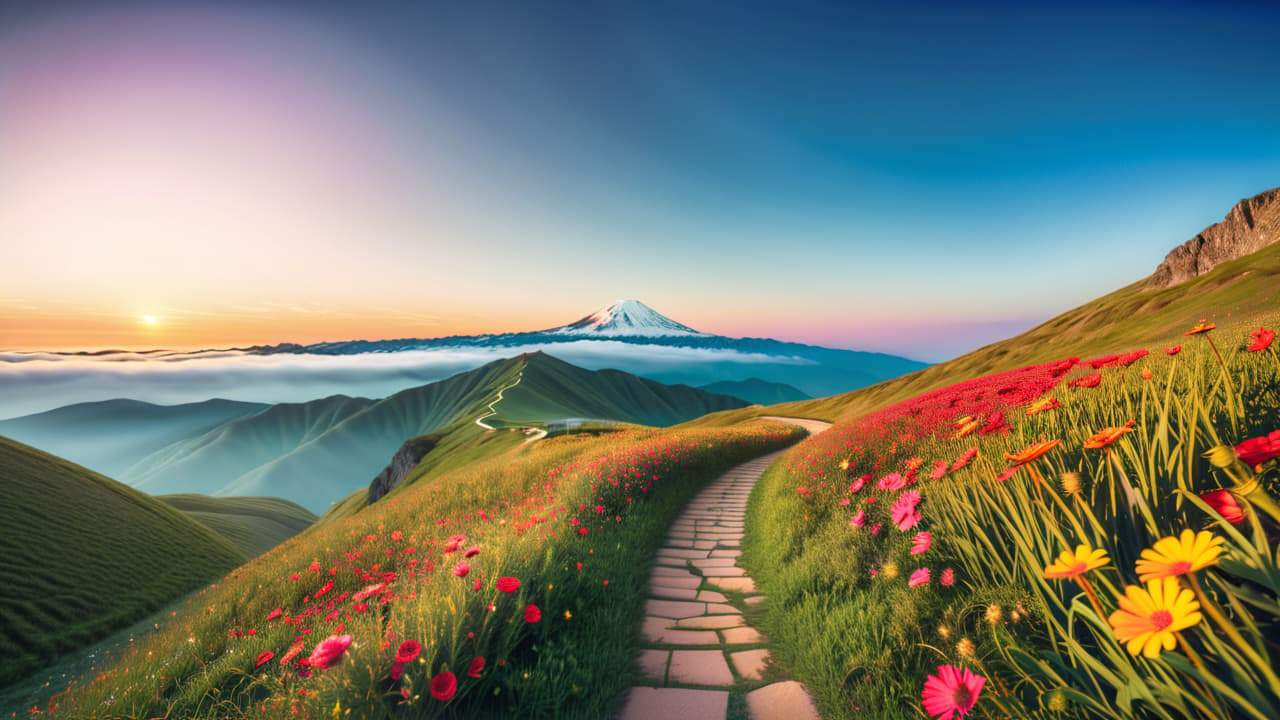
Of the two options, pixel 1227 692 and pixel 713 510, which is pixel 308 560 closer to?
pixel 713 510

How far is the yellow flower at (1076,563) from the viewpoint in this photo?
1.26 metres

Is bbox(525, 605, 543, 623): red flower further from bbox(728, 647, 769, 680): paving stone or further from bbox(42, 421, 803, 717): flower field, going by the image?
bbox(728, 647, 769, 680): paving stone

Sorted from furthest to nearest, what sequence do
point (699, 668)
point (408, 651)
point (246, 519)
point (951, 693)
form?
point (246, 519)
point (699, 668)
point (408, 651)
point (951, 693)

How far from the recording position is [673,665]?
382 centimetres

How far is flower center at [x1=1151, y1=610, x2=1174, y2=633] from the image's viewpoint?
3.77 ft

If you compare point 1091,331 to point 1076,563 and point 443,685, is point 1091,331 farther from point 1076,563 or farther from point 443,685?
point 443,685

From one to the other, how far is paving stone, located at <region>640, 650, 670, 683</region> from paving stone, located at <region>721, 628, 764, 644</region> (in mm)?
521

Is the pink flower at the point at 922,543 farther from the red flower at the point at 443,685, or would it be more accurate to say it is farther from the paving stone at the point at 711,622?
the red flower at the point at 443,685

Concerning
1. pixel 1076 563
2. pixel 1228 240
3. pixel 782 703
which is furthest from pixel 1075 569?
pixel 1228 240

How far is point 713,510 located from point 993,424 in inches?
260

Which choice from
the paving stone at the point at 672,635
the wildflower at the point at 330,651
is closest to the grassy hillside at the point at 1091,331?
the paving stone at the point at 672,635

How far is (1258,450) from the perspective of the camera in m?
1.62

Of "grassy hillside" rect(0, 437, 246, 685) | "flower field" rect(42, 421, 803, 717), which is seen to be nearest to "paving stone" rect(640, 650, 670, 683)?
"flower field" rect(42, 421, 803, 717)

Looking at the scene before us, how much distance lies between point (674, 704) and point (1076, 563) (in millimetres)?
2925
